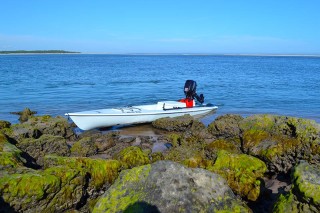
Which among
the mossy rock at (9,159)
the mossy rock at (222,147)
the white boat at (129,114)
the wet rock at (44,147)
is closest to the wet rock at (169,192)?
the mossy rock at (9,159)

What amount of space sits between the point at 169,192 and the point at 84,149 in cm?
605

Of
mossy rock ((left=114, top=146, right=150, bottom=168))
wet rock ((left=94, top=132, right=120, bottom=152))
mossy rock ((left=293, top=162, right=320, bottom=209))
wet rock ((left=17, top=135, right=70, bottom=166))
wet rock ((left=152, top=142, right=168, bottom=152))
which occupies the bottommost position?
wet rock ((left=152, top=142, right=168, bottom=152))

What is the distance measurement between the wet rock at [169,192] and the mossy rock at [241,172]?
64.1 inches

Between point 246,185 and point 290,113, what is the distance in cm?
1510

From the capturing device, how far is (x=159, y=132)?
15.2 metres

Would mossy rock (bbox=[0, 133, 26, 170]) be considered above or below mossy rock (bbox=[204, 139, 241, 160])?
above

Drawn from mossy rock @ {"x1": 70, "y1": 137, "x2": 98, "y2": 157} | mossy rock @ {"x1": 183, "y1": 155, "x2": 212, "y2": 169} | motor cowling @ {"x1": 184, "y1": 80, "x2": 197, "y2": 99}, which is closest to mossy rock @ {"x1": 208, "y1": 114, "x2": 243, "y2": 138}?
mossy rock @ {"x1": 183, "y1": 155, "x2": 212, "y2": 169}

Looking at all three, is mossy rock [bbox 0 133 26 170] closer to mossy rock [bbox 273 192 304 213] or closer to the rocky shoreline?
the rocky shoreline

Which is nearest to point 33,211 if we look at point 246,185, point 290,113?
point 246,185

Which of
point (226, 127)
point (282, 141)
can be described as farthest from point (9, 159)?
point (226, 127)

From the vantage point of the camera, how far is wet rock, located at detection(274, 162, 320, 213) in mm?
5035

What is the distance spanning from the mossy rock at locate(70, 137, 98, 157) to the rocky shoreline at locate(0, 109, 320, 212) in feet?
0.11

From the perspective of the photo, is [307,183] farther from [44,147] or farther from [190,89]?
[190,89]

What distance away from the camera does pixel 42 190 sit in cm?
597
